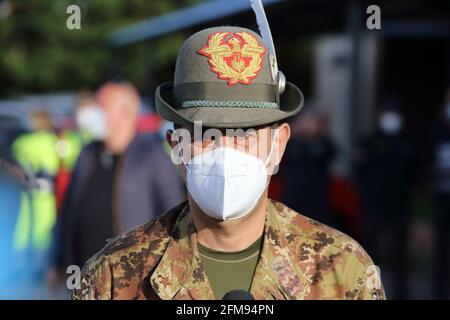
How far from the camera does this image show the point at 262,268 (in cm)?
256

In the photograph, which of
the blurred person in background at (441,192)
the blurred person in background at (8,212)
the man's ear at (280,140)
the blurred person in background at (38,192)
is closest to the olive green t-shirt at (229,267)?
the man's ear at (280,140)

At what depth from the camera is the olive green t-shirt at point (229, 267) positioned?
257 cm

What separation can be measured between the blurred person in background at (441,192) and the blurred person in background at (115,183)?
3.59 metres

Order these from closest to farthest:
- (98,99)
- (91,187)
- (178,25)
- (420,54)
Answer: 1. (91,187)
2. (98,99)
3. (178,25)
4. (420,54)

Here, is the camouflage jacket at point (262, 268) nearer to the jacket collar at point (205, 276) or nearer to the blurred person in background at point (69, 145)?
the jacket collar at point (205, 276)

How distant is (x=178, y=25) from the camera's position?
17.5 meters

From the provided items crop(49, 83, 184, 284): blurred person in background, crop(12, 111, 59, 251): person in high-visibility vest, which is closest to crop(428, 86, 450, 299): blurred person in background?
crop(49, 83, 184, 284): blurred person in background

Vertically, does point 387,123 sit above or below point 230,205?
below

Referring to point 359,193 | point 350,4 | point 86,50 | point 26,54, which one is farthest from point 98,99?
point 26,54

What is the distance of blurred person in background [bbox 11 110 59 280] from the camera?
11.3 m

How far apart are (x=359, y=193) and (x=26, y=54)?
2457cm

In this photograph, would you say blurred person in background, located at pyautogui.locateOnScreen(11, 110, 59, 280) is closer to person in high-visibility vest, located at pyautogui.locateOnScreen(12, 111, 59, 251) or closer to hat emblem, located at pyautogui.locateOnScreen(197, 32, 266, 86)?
person in high-visibility vest, located at pyautogui.locateOnScreen(12, 111, 59, 251)

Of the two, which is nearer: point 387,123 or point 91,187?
point 91,187
